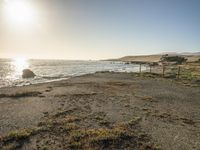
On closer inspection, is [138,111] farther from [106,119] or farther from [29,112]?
[29,112]

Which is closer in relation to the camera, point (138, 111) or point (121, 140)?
point (121, 140)

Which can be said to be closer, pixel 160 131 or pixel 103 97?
pixel 160 131

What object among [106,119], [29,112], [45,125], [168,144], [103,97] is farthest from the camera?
[103,97]

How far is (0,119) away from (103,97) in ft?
40.2

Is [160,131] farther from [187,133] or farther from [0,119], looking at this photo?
[0,119]

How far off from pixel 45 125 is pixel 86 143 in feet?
14.7

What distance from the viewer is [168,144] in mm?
13320

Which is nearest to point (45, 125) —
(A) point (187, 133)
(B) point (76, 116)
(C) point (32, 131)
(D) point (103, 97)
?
(C) point (32, 131)

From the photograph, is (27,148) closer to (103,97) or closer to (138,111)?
(138,111)

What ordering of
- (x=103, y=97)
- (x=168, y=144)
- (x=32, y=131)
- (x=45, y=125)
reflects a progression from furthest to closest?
(x=103, y=97), (x=45, y=125), (x=32, y=131), (x=168, y=144)

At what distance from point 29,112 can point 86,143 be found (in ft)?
29.7

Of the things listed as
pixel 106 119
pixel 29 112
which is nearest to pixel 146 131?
pixel 106 119

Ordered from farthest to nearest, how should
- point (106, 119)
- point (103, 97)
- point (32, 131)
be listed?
1. point (103, 97)
2. point (106, 119)
3. point (32, 131)

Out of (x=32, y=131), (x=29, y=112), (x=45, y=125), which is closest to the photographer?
(x=32, y=131)
